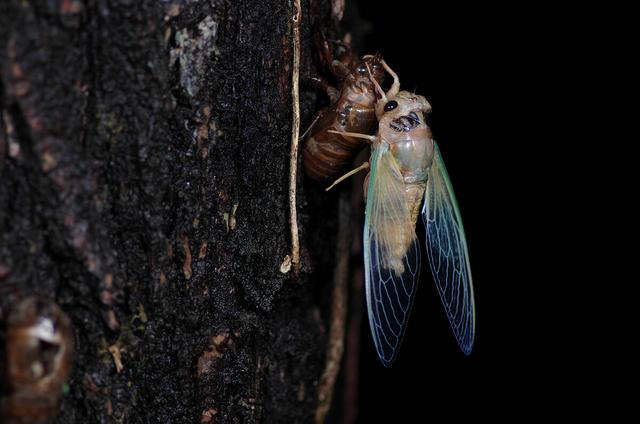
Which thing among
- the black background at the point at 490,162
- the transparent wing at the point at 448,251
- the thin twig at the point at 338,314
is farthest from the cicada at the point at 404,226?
the black background at the point at 490,162

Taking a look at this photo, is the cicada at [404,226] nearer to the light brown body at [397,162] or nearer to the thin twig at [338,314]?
the light brown body at [397,162]

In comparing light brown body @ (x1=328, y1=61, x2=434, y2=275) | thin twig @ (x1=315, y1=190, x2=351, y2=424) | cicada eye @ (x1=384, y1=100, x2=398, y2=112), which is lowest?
thin twig @ (x1=315, y1=190, x2=351, y2=424)

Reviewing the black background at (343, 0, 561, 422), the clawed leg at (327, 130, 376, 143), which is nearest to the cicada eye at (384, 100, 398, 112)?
the clawed leg at (327, 130, 376, 143)

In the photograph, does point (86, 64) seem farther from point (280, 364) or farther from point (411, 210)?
point (411, 210)

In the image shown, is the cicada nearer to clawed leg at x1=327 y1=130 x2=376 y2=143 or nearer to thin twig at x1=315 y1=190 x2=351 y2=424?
clawed leg at x1=327 y1=130 x2=376 y2=143

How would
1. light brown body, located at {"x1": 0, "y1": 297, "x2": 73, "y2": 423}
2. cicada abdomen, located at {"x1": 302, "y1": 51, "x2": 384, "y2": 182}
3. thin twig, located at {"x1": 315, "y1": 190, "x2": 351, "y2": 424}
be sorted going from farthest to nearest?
thin twig, located at {"x1": 315, "y1": 190, "x2": 351, "y2": 424}, cicada abdomen, located at {"x1": 302, "y1": 51, "x2": 384, "y2": 182}, light brown body, located at {"x1": 0, "y1": 297, "x2": 73, "y2": 423}
